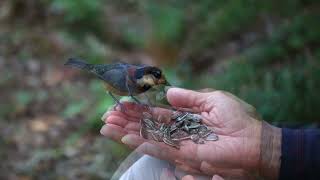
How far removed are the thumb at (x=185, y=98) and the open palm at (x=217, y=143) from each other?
1.0 inches

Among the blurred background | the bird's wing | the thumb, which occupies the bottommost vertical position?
the blurred background

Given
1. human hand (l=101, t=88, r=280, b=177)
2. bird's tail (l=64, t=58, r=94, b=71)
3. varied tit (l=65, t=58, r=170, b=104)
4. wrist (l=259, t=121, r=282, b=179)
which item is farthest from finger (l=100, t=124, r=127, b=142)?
wrist (l=259, t=121, r=282, b=179)

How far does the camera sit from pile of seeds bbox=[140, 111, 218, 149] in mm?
2240

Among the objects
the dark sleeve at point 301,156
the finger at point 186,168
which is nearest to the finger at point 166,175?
the finger at point 186,168

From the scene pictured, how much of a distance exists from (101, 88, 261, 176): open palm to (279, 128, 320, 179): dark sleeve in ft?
0.37

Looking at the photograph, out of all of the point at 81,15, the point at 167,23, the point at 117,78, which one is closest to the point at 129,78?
the point at 117,78

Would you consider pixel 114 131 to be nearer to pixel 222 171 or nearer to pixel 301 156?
pixel 222 171

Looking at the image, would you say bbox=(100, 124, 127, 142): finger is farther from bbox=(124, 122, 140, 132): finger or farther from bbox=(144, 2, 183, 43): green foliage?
bbox=(144, 2, 183, 43): green foliage

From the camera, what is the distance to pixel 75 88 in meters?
4.69

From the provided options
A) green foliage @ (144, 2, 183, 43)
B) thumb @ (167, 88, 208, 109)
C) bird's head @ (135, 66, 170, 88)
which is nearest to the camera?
bird's head @ (135, 66, 170, 88)

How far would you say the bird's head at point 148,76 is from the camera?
205cm

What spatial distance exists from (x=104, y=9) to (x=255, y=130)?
354 cm

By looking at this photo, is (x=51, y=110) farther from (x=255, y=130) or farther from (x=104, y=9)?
(x=255, y=130)

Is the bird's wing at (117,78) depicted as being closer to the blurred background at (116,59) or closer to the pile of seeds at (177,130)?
the pile of seeds at (177,130)
